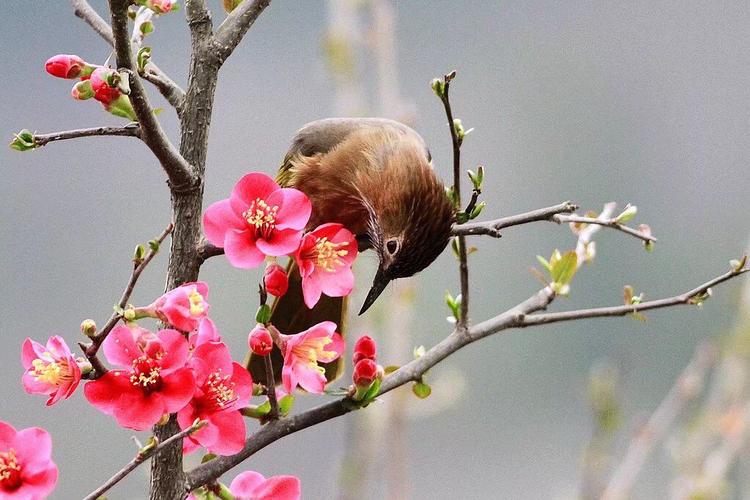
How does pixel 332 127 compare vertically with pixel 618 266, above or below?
above

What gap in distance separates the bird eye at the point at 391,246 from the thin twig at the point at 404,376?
433mm

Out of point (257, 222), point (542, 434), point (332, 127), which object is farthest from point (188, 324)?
A: point (542, 434)

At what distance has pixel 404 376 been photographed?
134 centimetres

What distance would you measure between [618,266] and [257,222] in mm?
4738

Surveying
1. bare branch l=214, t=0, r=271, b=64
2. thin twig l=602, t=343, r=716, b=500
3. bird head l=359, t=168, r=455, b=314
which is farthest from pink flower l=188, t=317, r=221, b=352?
thin twig l=602, t=343, r=716, b=500

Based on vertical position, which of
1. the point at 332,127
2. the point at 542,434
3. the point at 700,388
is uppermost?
the point at 332,127

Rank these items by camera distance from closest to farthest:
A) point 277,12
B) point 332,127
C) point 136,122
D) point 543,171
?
point 136,122
point 332,127
point 277,12
point 543,171

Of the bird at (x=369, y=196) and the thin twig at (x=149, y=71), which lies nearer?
the thin twig at (x=149, y=71)

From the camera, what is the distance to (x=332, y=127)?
88.6 inches

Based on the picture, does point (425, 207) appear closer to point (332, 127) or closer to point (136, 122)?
point (332, 127)

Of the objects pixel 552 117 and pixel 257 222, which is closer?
pixel 257 222

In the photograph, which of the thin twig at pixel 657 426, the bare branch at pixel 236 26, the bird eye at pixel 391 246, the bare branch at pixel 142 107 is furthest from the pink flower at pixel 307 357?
the thin twig at pixel 657 426

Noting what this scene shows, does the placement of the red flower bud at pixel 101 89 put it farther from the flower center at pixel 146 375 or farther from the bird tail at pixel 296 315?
the bird tail at pixel 296 315

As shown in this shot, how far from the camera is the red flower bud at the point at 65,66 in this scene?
116 cm
